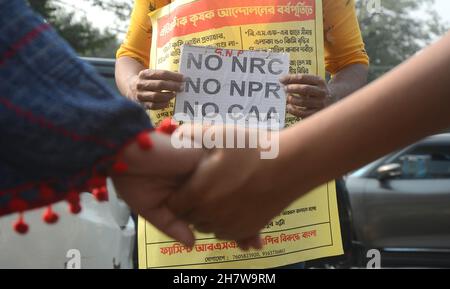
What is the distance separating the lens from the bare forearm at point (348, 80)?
7.80ft

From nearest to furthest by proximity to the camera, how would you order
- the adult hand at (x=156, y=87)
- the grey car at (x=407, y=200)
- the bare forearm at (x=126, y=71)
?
1. the adult hand at (x=156, y=87)
2. the bare forearm at (x=126, y=71)
3. the grey car at (x=407, y=200)

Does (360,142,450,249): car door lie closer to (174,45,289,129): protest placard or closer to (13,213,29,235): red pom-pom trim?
(174,45,289,129): protest placard

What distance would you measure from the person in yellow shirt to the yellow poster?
0.22ft

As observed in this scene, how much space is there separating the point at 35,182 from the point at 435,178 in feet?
23.0

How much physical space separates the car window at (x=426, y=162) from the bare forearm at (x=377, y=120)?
6.64m

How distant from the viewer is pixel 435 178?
792cm

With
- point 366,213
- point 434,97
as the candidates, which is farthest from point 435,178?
point 434,97

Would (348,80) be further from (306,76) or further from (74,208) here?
(74,208)

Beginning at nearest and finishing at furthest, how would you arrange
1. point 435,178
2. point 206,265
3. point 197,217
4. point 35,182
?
point 35,182 → point 197,217 → point 206,265 → point 435,178

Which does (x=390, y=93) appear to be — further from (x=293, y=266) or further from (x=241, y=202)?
(x=293, y=266)

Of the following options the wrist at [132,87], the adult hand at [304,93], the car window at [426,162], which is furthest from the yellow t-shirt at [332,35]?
the car window at [426,162]

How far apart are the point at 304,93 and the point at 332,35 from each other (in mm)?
342

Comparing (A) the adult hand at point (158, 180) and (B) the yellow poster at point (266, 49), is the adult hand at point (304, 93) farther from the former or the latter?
(A) the adult hand at point (158, 180)

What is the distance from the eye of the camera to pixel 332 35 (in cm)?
245
